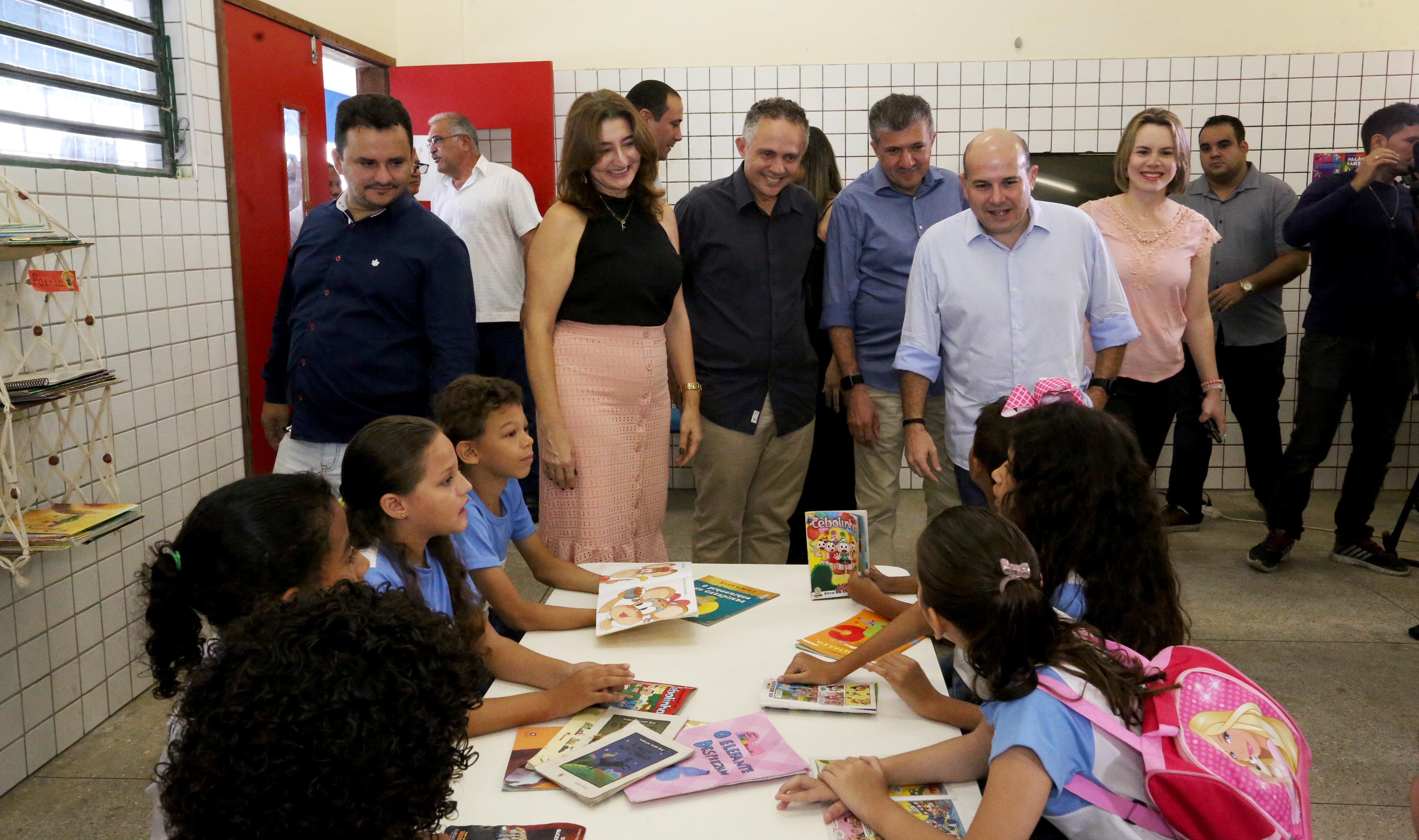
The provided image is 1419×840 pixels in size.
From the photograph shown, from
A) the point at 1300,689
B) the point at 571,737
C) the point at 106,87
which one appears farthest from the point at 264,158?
the point at 1300,689

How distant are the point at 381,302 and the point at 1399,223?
3775 millimetres

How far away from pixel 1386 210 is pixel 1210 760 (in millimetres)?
3595

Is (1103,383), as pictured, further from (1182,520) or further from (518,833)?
(1182,520)

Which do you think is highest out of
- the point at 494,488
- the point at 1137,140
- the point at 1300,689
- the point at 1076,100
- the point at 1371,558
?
the point at 1076,100

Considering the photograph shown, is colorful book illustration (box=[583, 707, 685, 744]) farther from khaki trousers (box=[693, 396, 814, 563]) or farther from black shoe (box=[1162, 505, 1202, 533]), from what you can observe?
black shoe (box=[1162, 505, 1202, 533])

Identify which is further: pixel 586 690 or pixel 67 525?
pixel 67 525

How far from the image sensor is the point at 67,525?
7.85 ft

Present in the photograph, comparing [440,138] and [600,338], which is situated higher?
[440,138]

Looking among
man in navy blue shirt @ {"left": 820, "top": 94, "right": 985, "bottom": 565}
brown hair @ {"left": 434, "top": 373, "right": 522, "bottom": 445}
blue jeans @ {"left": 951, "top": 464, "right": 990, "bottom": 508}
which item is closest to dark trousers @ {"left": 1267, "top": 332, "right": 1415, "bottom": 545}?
man in navy blue shirt @ {"left": 820, "top": 94, "right": 985, "bottom": 565}

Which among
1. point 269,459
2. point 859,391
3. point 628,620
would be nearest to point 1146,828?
point 628,620

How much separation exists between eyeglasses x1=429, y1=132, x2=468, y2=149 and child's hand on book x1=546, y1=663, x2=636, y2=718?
362 centimetres

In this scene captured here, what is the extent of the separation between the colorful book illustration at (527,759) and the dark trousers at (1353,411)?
3.69 m

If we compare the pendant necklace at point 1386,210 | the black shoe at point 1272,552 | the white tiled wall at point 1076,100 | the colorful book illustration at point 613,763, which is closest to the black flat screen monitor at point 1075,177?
the white tiled wall at point 1076,100

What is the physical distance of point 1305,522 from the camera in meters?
4.92
